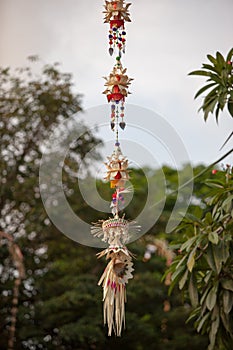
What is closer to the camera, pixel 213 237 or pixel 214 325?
pixel 213 237

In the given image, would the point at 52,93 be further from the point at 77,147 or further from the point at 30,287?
the point at 30,287

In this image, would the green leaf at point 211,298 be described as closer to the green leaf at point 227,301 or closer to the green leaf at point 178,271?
the green leaf at point 227,301

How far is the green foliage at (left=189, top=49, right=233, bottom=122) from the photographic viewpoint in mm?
3342

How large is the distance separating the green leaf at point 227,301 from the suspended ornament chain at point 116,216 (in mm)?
1088

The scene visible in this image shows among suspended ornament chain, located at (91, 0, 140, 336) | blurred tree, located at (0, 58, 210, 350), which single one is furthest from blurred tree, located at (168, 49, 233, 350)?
blurred tree, located at (0, 58, 210, 350)

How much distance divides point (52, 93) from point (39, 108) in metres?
0.23

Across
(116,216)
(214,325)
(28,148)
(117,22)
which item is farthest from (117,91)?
(28,148)

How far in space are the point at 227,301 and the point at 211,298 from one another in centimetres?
9

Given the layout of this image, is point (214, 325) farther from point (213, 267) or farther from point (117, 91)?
point (117, 91)

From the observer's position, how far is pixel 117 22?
225cm

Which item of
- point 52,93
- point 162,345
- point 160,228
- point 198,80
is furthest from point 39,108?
point 162,345

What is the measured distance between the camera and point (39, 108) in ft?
23.6

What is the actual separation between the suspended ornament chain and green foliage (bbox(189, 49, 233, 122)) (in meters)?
1.19

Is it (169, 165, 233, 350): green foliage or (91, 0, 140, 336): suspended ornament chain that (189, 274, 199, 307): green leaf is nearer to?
(169, 165, 233, 350): green foliage
